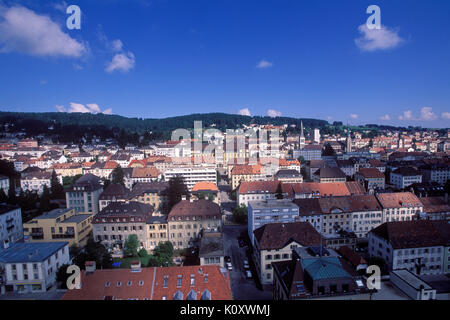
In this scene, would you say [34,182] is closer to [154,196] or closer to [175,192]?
[154,196]

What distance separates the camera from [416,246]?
2277 centimetres

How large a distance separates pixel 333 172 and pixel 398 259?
27667mm

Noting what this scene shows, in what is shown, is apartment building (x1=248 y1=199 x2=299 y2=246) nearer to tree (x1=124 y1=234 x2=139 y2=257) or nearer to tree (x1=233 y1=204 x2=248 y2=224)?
tree (x1=233 y1=204 x2=248 y2=224)

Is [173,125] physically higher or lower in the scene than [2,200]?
higher

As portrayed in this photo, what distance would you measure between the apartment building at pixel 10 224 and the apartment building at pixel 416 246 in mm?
36481

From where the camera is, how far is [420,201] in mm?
32125

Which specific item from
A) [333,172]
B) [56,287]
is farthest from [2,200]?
[333,172]

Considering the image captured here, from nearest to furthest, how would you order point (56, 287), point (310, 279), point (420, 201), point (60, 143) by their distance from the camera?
point (310, 279)
point (56, 287)
point (420, 201)
point (60, 143)

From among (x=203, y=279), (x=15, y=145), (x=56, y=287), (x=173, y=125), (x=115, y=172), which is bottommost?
(x=56, y=287)

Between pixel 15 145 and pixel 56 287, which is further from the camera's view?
pixel 15 145

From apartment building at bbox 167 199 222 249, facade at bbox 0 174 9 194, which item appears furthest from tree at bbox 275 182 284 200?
facade at bbox 0 174 9 194

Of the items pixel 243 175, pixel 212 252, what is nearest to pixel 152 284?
pixel 212 252

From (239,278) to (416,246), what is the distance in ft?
47.7
